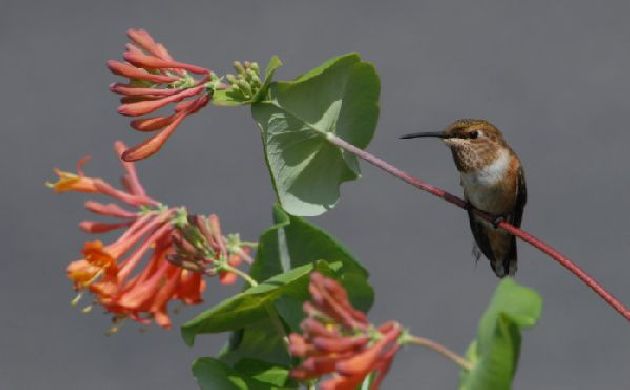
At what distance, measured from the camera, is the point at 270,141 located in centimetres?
166

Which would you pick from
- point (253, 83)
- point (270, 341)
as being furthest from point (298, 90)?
point (270, 341)

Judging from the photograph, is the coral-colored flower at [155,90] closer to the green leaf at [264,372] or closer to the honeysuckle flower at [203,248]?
the honeysuckle flower at [203,248]

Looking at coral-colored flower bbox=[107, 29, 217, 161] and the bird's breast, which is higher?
coral-colored flower bbox=[107, 29, 217, 161]

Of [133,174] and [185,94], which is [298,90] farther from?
[133,174]

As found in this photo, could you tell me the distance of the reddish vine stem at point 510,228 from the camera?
1314 mm

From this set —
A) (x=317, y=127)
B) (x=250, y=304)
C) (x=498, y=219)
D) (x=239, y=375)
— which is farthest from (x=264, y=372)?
(x=498, y=219)

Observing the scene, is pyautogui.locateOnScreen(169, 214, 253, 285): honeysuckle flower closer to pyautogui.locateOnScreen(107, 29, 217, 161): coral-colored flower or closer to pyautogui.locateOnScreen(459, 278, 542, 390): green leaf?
pyautogui.locateOnScreen(107, 29, 217, 161): coral-colored flower

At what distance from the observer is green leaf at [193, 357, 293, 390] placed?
1.63 m

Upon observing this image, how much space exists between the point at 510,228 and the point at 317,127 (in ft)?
1.16

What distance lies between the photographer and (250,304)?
156 cm

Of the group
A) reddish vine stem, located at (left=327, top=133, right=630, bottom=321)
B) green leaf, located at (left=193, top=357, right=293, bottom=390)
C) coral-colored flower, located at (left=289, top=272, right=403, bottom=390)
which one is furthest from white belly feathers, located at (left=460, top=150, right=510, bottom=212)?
coral-colored flower, located at (left=289, top=272, right=403, bottom=390)

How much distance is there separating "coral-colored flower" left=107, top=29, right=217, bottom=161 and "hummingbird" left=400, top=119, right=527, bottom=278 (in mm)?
453

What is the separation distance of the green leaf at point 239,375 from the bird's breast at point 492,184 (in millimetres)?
657

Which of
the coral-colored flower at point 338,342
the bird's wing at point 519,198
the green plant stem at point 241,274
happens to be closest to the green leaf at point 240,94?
the green plant stem at point 241,274
